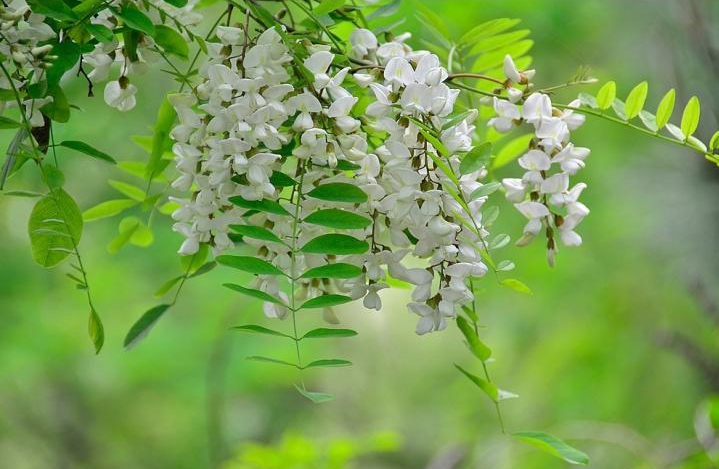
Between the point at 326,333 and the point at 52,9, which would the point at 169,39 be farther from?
the point at 326,333

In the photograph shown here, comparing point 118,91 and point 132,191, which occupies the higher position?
point 118,91

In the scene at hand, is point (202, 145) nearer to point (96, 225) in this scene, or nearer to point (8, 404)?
point (96, 225)

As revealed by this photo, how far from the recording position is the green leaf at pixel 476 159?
1.40 ft

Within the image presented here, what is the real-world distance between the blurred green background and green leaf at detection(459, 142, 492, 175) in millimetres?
1004

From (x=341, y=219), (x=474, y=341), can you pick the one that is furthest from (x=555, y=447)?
(x=341, y=219)

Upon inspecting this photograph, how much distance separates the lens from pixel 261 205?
43 cm

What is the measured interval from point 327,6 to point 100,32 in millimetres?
112

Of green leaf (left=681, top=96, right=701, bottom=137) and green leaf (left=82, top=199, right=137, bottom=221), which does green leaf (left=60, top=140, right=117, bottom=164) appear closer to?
green leaf (left=82, top=199, right=137, bottom=221)

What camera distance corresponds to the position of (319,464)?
3.91 feet

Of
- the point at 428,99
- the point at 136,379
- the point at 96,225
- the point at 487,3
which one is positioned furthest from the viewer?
the point at 96,225

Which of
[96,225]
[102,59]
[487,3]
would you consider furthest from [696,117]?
[96,225]

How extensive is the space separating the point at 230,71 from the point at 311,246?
3.6 inches

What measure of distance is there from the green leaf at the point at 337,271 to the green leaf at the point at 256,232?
0.02 meters

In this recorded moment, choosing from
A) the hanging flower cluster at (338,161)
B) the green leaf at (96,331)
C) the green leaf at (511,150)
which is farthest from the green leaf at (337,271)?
the green leaf at (511,150)
